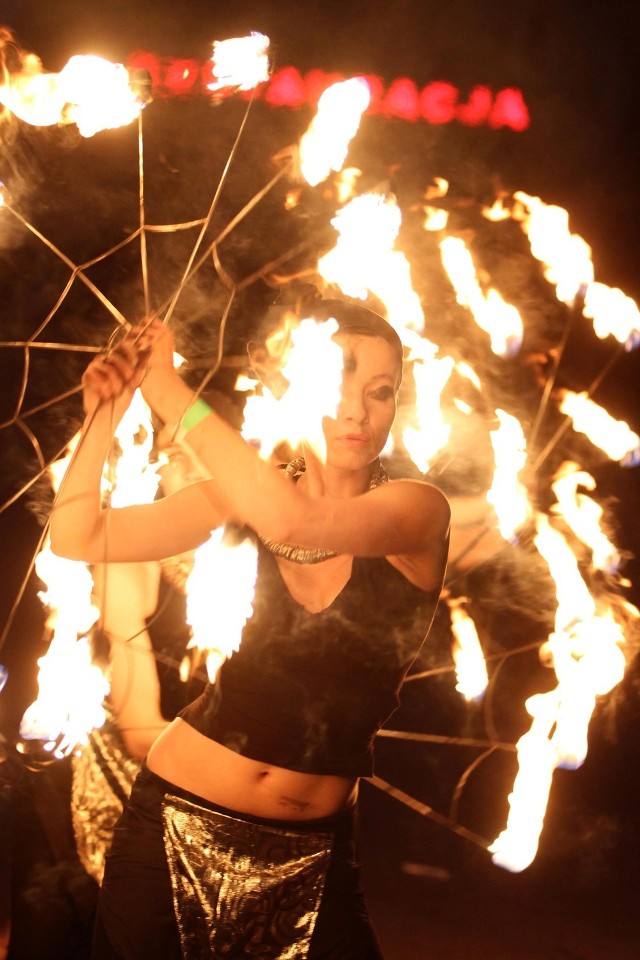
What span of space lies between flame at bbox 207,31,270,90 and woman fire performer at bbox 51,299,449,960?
0.80m

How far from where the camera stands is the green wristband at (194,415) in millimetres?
1628

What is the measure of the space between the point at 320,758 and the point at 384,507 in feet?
1.66

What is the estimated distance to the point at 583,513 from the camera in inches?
110

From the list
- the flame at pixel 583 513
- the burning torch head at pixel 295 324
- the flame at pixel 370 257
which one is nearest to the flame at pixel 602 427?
the flame at pixel 583 513

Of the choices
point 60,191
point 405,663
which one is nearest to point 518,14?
point 60,191

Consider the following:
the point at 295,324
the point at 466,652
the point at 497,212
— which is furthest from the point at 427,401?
the point at 466,652

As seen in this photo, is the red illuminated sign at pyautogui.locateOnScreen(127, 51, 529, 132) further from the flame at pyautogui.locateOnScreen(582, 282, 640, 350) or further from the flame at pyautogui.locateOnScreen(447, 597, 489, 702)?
the flame at pyautogui.locateOnScreen(447, 597, 489, 702)

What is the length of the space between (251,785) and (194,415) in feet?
2.39

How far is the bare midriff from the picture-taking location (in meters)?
1.76

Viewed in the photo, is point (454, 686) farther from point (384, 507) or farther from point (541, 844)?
point (384, 507)

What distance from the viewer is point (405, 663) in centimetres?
184

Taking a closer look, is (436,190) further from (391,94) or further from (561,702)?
(561,702)

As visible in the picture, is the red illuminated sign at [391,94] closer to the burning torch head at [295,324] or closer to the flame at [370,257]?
the flame at [370,257]

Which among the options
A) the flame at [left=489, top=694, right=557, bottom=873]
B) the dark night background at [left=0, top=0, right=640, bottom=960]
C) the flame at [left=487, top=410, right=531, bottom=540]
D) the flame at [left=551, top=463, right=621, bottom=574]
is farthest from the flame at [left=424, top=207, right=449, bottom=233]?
the flame at [left=489, top=694, right=557, bottom=873]
